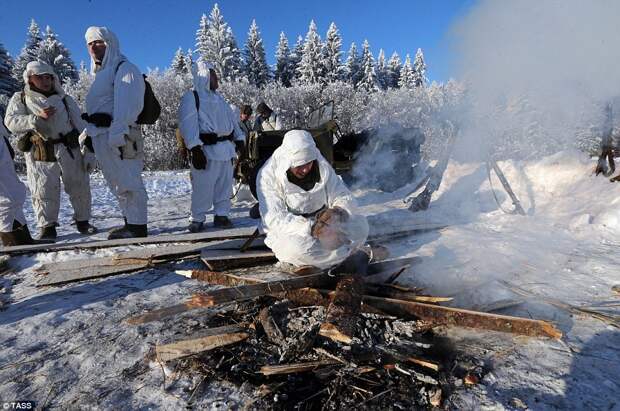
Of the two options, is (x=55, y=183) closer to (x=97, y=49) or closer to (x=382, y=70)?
(x=97, y=49)

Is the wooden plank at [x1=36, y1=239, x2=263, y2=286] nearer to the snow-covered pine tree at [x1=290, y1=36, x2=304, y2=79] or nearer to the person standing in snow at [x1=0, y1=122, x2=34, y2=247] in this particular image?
the person standing in snow at [x1=0, y1=122, x2=34, y2=247]

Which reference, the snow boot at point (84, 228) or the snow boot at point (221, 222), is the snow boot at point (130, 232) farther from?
the snow boot at point (221, 222)

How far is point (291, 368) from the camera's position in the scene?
5.89 feet

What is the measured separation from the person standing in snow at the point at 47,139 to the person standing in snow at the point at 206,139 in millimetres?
1361

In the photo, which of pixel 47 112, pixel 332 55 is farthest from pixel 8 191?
pixel 332 55

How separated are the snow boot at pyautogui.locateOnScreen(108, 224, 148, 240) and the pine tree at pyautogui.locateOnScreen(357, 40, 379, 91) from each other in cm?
3297

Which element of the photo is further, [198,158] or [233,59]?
[233,59]

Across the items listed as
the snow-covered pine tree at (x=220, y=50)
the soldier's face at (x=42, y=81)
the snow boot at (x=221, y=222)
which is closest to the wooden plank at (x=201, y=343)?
the snow boot at (x=221, y=222)

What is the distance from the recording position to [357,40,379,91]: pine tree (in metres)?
A: 35.3

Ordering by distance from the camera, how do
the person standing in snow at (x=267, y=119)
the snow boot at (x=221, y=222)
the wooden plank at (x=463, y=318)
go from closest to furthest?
the wooden plank at (x=463, y=318), the snow boot at (x=221, y=222), the person standing in snow at (x=267, y=119)

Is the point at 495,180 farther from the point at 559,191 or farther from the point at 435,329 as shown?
the point at 435,329

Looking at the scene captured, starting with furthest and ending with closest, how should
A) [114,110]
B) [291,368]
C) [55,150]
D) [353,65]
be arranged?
[353,65] < [55,150] < [114,110] < [291,368]

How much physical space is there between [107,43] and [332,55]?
3408 centimetres

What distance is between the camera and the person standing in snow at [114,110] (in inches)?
146
